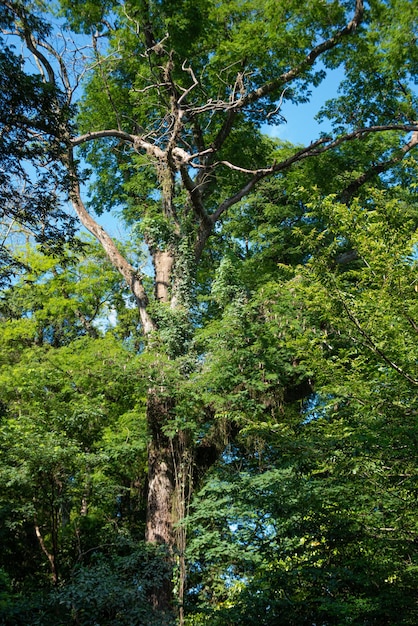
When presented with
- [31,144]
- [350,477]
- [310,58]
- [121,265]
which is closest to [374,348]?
[350,477]

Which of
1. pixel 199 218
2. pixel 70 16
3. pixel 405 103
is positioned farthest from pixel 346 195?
pixel 70 16

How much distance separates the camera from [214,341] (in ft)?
30.1

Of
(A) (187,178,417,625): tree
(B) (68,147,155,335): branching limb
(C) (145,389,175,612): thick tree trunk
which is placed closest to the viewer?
(A) (187,178,417,625): tree

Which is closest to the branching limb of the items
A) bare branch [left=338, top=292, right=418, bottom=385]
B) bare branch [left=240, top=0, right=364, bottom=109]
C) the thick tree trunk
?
the thick tree trunk

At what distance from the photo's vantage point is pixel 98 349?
11.5 meters

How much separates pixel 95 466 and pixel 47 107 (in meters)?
6.63

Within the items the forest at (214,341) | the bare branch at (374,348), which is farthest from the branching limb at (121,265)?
the bare branch at (374,348)

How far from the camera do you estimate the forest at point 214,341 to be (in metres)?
5.34

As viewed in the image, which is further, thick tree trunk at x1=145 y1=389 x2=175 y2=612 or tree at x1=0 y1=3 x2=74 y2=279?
thick tree trunk at x1=145 y1=389 x2=175 y2=612

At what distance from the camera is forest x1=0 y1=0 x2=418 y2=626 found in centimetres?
534

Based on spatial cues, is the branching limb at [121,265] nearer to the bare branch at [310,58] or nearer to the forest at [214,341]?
the forest at [214,341]

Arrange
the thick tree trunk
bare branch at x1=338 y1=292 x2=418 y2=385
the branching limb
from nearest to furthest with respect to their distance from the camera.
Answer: bare branch at x1=338 y1=292 x2=418 y2=385, the thick tree trunk, the branching limb

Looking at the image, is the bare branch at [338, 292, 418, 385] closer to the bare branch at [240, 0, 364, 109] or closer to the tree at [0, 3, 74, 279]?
the tree at [0, 3, 74, 279]

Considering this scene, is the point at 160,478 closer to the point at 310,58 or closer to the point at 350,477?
the point at 350,477
